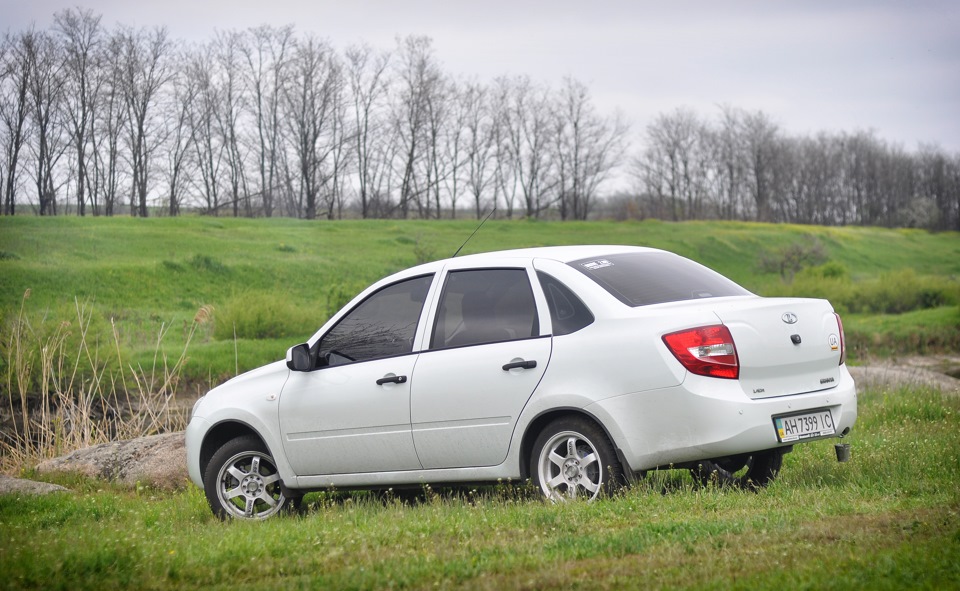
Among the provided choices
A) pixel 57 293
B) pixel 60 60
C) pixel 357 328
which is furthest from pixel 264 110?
pixel 357 328

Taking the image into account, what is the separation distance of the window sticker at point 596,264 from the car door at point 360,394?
119 cm

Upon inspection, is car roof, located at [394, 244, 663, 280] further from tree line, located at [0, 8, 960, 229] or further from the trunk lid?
tree line, located at [0, 8, 960, 229]

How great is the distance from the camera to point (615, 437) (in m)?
6.20

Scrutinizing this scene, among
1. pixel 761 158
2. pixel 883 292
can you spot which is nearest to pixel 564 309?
pixel 883 292

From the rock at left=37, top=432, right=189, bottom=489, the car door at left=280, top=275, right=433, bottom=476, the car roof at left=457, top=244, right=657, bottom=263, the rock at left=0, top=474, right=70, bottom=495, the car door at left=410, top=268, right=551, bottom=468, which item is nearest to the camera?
the car door at left=410, top=268, right=551, bottom=468

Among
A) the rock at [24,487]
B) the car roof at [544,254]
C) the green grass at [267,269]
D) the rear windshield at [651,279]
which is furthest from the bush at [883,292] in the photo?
the car roof at [544,254]

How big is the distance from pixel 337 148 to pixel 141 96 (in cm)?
1007

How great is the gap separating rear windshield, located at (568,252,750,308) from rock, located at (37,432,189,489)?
20.0 ft

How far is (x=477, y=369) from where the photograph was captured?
6.75m

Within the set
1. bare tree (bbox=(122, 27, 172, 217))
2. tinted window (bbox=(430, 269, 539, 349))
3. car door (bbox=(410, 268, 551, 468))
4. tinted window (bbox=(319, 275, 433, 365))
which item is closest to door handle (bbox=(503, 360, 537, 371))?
car door (bbox=(410, 268, 551, 468))

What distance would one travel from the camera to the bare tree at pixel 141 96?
35.9 meters

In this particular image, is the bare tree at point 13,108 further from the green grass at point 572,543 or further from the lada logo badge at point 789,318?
the lada logo badge at point 789,318

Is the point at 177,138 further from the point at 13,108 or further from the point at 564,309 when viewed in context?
the point at 564,309

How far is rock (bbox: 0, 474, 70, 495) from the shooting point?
9656 millimetres
